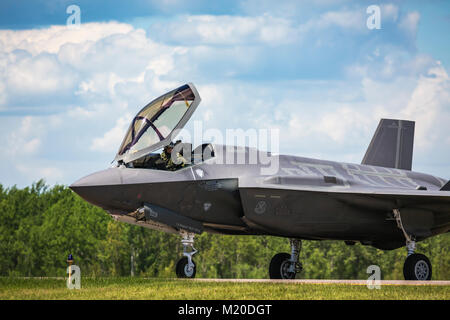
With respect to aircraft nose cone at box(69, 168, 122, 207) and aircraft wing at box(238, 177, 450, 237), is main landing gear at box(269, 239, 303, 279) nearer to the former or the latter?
aircraft wing at box(238, 177, 450, 237)

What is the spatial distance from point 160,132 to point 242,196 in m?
2.65

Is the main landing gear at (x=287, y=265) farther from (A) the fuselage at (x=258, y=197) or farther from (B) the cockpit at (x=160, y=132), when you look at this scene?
(B) the cockpit at (x=160, y=132)

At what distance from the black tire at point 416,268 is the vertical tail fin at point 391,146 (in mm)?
6794

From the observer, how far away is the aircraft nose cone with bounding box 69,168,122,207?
15.9 m

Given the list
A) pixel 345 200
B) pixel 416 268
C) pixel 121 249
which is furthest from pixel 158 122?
pixel 121 249

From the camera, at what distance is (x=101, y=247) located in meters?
86.7

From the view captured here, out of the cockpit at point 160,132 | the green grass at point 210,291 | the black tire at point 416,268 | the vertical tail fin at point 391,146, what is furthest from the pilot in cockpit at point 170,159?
the vertical tail fin at point 391,146

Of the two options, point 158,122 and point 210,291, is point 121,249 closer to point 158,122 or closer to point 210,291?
point 158,122

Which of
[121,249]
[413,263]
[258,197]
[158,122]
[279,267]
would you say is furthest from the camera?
[121,249]

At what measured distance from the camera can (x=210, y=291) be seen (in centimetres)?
1332

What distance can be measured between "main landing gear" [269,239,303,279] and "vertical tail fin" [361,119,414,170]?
249 inches

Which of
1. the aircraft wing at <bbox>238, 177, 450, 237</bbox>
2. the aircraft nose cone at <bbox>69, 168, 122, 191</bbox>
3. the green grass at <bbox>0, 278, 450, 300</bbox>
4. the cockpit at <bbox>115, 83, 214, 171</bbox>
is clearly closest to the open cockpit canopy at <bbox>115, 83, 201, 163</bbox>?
the cockpit at <bbox>115, 83, 214, 171</bbox>

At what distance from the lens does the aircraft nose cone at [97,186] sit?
15.9 metres
